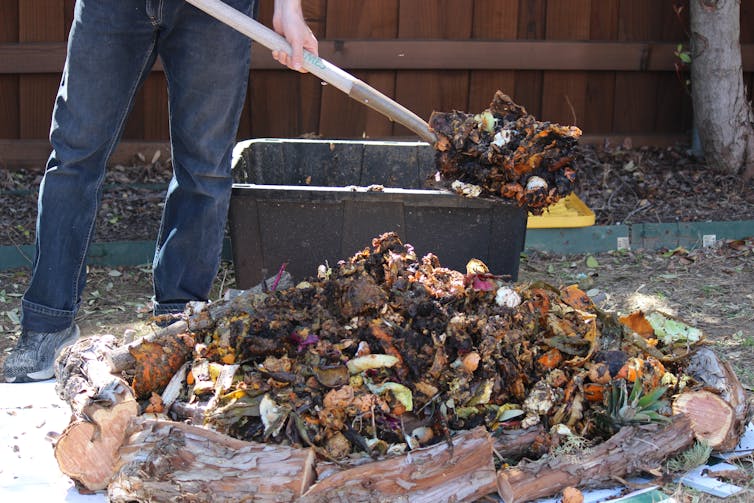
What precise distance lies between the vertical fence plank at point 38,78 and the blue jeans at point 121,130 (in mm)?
2308

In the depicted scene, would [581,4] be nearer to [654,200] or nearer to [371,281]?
[654,200]

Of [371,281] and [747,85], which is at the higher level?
[747,85]

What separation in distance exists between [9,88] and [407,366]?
3.74 meters

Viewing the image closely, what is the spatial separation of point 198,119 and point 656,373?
1702 millimetres

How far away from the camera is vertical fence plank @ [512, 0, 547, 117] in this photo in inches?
212

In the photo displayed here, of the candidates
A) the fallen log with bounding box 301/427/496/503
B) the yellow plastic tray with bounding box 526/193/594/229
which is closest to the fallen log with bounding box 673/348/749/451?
the fallen log with bounding box 301/427/496/503

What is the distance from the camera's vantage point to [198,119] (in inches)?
119

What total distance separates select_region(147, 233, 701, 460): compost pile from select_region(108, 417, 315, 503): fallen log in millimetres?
112

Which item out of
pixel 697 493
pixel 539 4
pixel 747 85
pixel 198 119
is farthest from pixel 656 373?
pixel 747 85

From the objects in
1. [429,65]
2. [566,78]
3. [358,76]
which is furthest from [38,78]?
[566,78]

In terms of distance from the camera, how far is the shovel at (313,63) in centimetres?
281

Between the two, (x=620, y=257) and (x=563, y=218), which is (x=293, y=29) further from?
(x=620, y=257)

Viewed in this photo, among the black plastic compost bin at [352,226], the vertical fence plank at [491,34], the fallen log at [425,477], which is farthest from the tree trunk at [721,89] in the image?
the fallen log at [425,477]

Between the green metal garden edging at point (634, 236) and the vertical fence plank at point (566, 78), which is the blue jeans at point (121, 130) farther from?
the vertical fence plank at point (566, 78)
